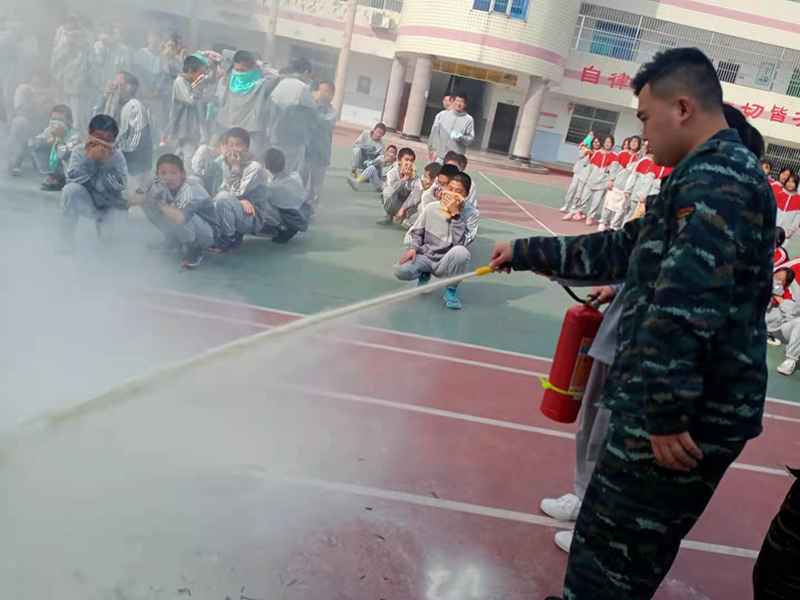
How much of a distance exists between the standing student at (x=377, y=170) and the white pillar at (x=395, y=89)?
14435 mm

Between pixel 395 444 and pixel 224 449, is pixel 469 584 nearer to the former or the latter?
pixel 395 444

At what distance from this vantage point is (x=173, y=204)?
5.25m

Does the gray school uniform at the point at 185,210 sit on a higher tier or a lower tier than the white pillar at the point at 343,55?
lower

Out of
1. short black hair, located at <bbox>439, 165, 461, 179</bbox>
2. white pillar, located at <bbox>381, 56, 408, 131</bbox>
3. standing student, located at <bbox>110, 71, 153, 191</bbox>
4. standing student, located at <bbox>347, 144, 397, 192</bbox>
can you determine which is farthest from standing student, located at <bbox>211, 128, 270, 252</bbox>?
white pillar, located at <bbox>381, 56, 408, 131</bbox>

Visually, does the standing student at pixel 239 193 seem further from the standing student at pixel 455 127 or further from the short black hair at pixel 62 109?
the standing student at pixel 455 127

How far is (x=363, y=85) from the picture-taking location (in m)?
25.8

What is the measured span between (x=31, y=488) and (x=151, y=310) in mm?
2123

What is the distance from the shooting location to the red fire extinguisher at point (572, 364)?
95.8 inches

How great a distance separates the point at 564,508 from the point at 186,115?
17.0ft

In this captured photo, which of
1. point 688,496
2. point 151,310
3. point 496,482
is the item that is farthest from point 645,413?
point 151,310

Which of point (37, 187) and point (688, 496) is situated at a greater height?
point (688, 496)

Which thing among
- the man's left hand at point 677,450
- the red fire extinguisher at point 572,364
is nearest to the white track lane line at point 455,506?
the red fire extinguisher at point 572,364

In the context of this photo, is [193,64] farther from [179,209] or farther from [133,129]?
[179,209]

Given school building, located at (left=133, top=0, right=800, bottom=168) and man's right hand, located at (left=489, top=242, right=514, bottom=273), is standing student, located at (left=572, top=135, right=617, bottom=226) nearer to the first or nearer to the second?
man's right hand, located at (left=489, top=242, right=514, bottom=273)
